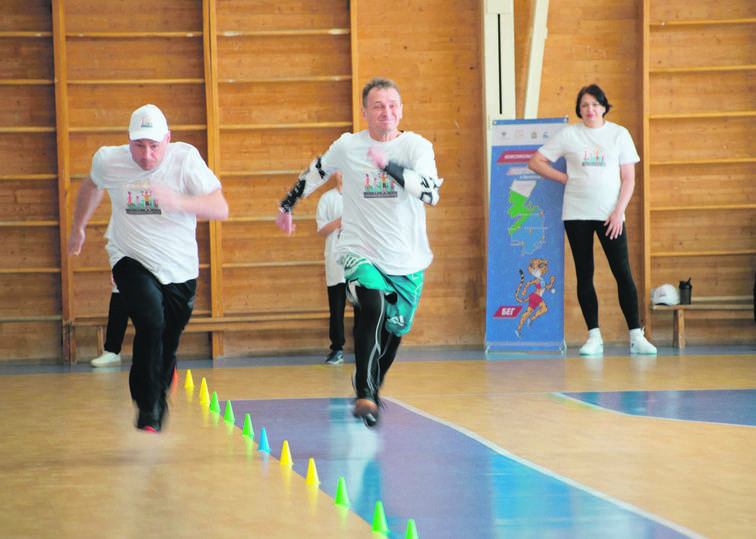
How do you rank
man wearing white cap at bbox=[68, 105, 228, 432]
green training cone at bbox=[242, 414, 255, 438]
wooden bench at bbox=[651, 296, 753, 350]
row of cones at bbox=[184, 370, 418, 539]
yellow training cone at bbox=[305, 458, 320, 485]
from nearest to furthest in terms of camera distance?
row of cones at bbox=[184, 370, 418, 539] < yellow training cone at bbox=[305, 458, 320, 485] < man wearing white cap at bbox=[68, 105, 228, 432] < green training cone at bbox=[242, 414, 255, 438] < wooden bench at bbox=[651, 296, 753, 350]

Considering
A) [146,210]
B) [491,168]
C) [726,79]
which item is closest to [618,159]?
[491,168]

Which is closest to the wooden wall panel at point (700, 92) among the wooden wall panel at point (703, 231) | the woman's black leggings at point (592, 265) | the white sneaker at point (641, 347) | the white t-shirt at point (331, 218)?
the wooden wall panel at point (703, 231)

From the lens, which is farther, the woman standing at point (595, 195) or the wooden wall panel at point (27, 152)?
the wooden wall panel at point (27, 152)

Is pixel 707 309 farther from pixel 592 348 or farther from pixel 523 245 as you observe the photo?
pixel 523 245

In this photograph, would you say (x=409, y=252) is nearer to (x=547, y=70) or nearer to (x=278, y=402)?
(x=278, y=402)

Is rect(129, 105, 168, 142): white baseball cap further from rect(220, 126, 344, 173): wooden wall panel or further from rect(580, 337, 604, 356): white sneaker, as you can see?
rect(220, 126, 344, 173): wooden wall panel

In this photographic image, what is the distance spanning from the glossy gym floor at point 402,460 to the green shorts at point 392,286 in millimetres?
492

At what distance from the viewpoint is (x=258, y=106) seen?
842 centimetres

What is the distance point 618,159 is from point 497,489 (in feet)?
16.1

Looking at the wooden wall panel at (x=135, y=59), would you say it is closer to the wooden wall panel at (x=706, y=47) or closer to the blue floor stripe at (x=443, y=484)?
the wooden wall panel at (x=706, y=47)

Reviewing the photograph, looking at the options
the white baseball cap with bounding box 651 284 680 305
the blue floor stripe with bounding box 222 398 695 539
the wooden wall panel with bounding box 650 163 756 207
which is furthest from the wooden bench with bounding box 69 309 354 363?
the blue floor stripe with bounding box 222 398 695 539

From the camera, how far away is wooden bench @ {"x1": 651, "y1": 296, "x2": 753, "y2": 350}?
26.2ft

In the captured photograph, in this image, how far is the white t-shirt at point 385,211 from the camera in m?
4.05

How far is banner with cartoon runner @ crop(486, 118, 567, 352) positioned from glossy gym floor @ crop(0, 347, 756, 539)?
Result: 1.51 meters
